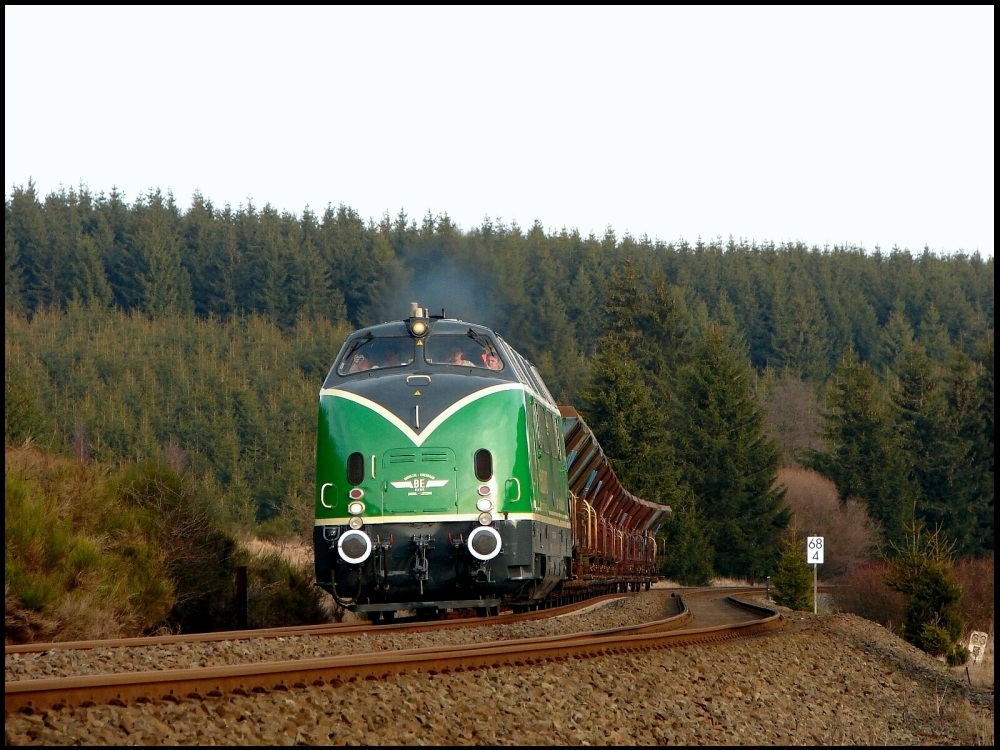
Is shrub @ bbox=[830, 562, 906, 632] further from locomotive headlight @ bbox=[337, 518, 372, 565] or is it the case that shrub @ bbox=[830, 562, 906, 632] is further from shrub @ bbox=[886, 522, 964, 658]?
locomotive headlight @ bbox=[337, 518, 372, 565]

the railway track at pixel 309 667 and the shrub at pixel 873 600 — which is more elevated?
the railway track at pixel 309 667

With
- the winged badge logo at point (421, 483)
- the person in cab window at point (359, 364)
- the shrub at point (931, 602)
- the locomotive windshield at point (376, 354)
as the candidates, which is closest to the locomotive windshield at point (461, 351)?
the locomotive windshield at point (376, 354)

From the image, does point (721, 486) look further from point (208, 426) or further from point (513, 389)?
point (513, 389)

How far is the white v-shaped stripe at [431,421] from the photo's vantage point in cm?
1457

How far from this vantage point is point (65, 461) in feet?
55.7

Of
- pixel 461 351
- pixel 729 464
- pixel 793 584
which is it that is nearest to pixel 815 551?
pixel 793 584

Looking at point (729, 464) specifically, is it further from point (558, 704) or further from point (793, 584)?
point (558, 704)

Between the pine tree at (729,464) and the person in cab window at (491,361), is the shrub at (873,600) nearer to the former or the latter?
the person in cab window at (491,361)

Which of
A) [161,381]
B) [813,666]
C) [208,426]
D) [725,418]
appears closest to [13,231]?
[161,381]

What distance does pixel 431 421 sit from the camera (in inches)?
575

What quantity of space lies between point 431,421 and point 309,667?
7159 millimetres

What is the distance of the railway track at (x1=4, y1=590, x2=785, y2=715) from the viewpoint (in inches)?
254

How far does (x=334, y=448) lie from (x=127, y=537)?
368cm

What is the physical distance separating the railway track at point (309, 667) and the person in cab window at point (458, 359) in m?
3.38
